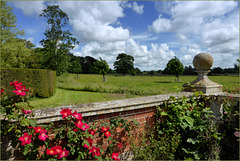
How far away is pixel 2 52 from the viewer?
13398 mm

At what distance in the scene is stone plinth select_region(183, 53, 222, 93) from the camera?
123 inches

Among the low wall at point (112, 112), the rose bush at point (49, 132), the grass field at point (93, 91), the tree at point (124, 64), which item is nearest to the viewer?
the rose bush at point (49, 132)

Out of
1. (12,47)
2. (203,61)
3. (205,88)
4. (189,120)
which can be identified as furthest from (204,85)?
(12,47)

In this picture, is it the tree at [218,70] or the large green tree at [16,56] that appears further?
the tree at [218,70]

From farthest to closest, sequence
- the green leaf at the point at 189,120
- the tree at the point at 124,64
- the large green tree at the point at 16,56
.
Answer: the tree at the point at 124,64 < the large green tree at the point at 16,56 < the green leaf at the point at 189,120

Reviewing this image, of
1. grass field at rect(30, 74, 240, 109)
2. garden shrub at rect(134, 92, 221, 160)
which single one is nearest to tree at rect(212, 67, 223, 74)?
grass field at rect(30, 74, 240, 109)

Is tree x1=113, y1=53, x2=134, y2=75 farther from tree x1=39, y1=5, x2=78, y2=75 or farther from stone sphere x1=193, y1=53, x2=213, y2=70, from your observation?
stone sphere x1=193, y1=53, x2=213, y2=70

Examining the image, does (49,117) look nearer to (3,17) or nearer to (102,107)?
(102,107)

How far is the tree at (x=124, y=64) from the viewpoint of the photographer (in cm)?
6028

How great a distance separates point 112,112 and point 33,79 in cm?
1015

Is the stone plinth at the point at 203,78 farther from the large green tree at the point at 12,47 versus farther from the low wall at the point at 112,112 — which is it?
the large green tree at the point at 12,47

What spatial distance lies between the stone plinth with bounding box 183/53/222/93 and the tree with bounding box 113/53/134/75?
55975mm

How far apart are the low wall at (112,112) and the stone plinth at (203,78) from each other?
0.87 ft

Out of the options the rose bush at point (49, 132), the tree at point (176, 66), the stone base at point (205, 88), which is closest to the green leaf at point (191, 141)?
the stone base at point (205, 88)
